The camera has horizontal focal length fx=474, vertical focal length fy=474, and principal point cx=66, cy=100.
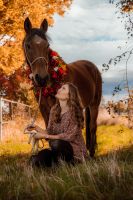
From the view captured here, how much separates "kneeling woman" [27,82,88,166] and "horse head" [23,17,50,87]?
754 millimetres

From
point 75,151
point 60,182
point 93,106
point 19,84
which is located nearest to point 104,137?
point 93,106

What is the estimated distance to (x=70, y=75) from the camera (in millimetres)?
8805

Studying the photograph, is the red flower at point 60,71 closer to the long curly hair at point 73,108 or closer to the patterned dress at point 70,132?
the long curly hair at point 73,108

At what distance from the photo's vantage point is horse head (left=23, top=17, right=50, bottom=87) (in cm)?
720

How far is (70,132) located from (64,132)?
3.4 inches

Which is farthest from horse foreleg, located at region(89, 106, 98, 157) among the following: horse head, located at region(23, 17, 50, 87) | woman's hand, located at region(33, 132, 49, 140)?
woman's hand, located at region(33, 132, 49, 140)

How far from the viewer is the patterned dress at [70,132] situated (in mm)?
6426

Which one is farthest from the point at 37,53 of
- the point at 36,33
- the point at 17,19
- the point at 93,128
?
the point at 17,19

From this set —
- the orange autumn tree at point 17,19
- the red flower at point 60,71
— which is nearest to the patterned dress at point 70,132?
the red flower at point 60,71

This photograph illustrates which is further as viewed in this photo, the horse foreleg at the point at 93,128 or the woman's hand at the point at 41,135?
the horse foreleg at the point at 93,128

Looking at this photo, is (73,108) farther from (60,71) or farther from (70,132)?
(60,71)

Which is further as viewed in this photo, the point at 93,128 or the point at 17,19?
the point at 17,19

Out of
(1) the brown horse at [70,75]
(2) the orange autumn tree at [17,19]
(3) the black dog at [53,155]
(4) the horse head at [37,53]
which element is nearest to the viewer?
(3) the black dog at [53,155]

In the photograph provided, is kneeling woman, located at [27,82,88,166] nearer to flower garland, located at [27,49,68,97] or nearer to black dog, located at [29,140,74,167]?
black dog, located at [29,140,74,167]
